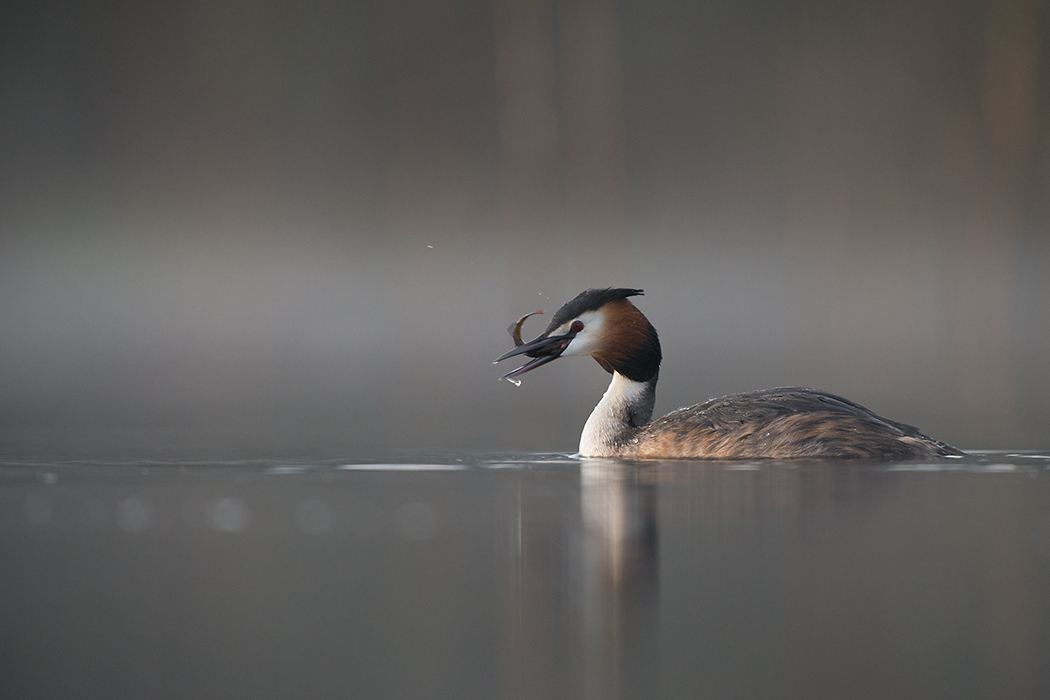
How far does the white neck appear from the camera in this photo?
22.7ft

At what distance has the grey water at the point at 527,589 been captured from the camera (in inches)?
109

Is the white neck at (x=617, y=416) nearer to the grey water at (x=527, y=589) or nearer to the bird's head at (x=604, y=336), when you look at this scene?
the bird's head at (x=604, y=336)

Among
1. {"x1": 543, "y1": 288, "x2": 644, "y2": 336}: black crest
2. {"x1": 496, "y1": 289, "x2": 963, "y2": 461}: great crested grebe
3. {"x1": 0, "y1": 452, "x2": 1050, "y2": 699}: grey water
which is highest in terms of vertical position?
{"x1": 543, "y1": 288, "x2": 644, "y2": 336}: black crest

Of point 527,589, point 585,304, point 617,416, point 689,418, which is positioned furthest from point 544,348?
point 527,589

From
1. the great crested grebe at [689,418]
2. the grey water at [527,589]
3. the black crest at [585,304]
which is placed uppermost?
the black crest at [585,304]

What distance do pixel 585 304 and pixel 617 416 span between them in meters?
0.62

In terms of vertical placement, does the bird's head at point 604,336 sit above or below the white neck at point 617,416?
above

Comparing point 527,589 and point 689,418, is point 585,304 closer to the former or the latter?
point 689,418

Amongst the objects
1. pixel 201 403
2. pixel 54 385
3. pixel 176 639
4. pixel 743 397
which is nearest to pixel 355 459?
pixel 743 397

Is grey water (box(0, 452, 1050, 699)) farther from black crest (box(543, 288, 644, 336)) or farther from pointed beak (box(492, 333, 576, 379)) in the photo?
black crest (box(543, 288, 644, 336))

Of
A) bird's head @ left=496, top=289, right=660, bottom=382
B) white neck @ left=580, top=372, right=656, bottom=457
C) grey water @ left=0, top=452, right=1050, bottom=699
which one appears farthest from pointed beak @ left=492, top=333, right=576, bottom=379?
grey water @ left=0, top=452, right=1050, bottom=699

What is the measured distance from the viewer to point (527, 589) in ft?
11.4

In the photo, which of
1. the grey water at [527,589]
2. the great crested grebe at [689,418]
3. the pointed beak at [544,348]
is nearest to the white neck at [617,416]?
the great crested grebe at [689,418]

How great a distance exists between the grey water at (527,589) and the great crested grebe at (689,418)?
93cm
